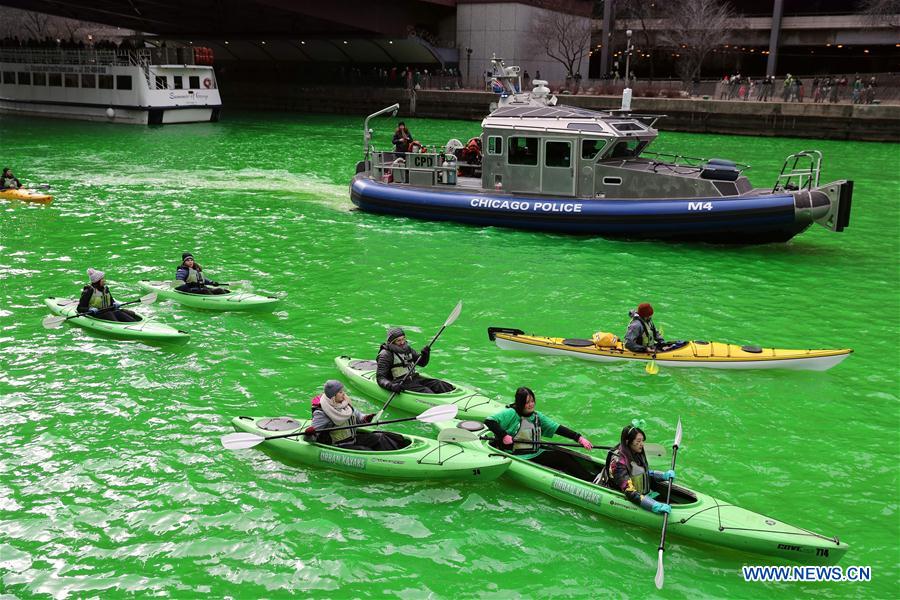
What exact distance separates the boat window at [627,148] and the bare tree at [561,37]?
46669mm

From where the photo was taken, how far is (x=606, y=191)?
72.5 ft

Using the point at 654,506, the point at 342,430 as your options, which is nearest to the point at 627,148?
the point at 342,430

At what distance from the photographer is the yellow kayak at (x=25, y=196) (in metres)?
26.9

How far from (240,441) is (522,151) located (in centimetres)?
1461

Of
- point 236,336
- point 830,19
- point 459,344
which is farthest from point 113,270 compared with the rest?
point 830,19

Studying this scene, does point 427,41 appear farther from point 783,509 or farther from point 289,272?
point 783,509

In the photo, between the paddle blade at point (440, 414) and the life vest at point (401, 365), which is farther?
the life vest at point (401, 365)

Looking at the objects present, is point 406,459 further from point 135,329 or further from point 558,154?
point 558,154

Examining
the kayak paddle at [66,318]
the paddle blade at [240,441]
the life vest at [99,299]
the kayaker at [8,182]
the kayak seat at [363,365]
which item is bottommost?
Result: the paddle blade at [240,441]

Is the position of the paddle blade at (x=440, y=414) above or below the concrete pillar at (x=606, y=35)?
below

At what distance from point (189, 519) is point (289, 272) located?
10614 mm

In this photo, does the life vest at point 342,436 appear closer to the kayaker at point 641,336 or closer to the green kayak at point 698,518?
the green kayak at point 698,518

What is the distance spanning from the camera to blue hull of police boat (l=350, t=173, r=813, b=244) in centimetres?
2044

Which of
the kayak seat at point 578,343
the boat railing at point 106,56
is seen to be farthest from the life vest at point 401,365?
the boat railing at point 106,56
